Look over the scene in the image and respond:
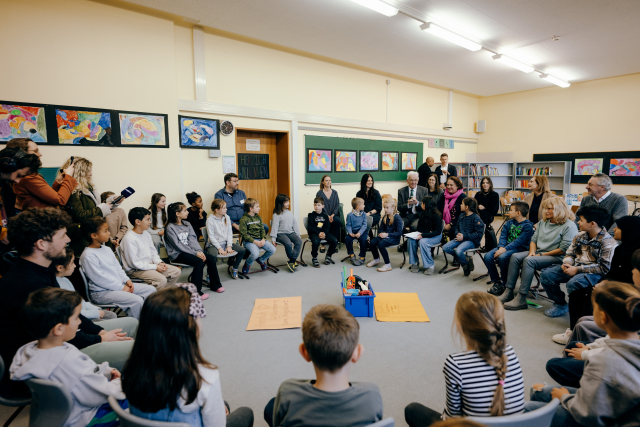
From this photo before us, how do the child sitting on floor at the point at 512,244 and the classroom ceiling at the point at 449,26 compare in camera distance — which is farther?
the classroom ceiling at the point at 449,26

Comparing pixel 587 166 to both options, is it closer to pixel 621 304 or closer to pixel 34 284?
pixel 621 304

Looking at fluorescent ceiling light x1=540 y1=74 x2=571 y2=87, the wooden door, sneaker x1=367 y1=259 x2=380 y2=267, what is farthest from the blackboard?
fluorescent ceiling light x1=540 y1=74 x2=571 y2=87

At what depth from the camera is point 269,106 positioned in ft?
19.8

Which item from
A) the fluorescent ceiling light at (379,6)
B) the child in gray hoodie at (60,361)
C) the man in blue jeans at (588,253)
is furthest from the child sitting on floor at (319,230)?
the child in gray hoodie at (60,361)

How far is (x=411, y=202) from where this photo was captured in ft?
19.1

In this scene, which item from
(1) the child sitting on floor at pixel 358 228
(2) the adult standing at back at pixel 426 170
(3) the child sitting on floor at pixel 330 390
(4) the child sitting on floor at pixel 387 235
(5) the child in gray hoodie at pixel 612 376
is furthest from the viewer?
(2) the adult standing at back at pixel 426 170

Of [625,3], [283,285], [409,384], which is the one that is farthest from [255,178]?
[625,3]

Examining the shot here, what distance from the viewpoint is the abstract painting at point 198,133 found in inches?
202

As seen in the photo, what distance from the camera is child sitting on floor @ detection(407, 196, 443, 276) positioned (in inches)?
182

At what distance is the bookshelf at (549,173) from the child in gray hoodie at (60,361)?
1036cm

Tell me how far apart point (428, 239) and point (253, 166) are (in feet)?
11.5

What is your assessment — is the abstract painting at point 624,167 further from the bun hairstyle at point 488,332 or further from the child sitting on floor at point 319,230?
the bun hairstyle at point 488,332

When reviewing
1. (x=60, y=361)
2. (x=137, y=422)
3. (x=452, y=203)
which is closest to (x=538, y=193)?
(x=452, y=203)

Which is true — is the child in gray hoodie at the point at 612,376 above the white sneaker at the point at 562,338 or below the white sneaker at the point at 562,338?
above
